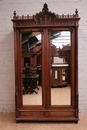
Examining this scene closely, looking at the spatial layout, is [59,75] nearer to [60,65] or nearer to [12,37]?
[60,65]

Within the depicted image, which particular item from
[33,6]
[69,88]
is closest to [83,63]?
[69,88]

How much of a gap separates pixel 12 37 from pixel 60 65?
1103 mm

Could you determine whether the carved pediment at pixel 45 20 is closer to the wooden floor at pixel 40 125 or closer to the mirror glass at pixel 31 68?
the mirror glass at pixel 31 68

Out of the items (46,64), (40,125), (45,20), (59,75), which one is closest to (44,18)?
(45,20)

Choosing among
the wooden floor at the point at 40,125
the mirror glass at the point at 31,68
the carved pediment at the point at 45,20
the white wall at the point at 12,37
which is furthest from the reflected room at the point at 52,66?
the white wall at the point at 12,37

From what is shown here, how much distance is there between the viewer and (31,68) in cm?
252

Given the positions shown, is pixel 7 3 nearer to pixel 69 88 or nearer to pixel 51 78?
pixel 51 78

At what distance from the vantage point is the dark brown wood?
2432mm

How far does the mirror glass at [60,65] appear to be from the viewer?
249 centimetres

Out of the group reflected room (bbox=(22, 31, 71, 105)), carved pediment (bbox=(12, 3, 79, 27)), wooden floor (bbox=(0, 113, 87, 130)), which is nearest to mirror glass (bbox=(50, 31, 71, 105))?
reflected room (bbox=(22, 31, 71, 105))

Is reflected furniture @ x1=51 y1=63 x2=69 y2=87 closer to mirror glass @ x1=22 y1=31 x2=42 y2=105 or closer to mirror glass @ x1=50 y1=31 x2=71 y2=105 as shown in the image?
mirror glass @ x1=50 y1=31 x2=71 y2=105

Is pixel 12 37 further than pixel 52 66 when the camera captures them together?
Yes

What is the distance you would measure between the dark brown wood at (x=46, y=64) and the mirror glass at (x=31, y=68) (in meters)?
0.05

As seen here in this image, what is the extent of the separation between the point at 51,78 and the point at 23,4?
1.49 m
